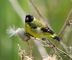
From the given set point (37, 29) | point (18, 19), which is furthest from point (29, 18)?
point (18, 19)

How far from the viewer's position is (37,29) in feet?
4.09

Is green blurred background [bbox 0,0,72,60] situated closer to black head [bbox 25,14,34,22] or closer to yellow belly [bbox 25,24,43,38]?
black head [bbox 25,14,34,22]

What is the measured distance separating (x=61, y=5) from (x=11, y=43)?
0.44m

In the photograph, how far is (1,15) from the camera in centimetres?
178

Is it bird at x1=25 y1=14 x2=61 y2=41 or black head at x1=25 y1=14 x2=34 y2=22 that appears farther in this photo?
black head at x1=25 y1=14 x2=34 y2=22

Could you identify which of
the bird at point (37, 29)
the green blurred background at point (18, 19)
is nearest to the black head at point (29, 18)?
the bird at point (37, 29)

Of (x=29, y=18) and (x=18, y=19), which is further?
(x=18, y=19)

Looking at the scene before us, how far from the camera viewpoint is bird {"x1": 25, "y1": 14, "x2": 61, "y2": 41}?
1126 millimetres

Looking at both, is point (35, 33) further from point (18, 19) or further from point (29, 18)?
point (18, 19)

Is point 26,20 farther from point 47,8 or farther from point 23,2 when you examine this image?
point 47,8

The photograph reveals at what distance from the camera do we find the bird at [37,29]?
1126mm

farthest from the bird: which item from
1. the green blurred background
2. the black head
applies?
the green blurred background

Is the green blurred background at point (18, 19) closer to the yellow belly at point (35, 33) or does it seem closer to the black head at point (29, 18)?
the black head at point (29, 18)

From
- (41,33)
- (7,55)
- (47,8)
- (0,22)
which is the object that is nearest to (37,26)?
(41,33)
